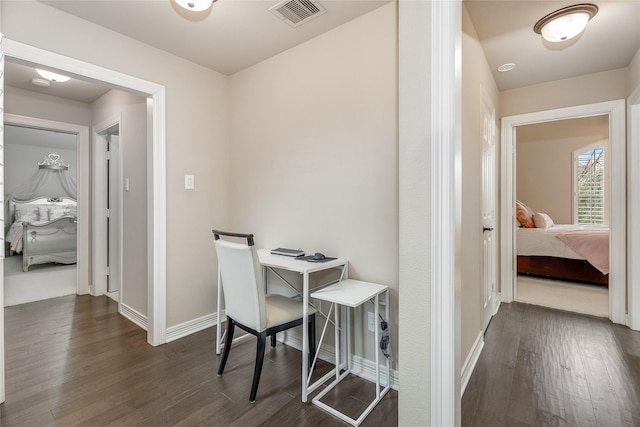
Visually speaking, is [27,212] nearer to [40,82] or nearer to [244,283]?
[40,82]

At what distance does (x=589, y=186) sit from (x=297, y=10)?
676 centimetres

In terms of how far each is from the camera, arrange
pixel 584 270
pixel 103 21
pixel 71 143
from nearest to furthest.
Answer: pixel 103 21 < pixel 584 270 < pixel 71 143

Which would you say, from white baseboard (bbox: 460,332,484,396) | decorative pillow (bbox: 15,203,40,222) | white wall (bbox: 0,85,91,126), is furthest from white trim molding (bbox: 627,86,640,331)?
decorative pillow (bbox: 15,203,40,222)

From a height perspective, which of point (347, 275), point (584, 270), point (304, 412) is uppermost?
point (347, 275)

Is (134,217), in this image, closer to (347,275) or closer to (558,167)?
(347,275)

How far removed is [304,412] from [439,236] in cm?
128

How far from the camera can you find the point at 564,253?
13.4 ft

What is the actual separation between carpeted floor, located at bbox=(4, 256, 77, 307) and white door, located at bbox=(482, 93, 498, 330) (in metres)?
4.95

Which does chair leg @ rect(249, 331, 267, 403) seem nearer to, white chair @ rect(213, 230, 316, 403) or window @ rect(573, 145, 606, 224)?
white chair @ rect(213, 230, 316, 403)

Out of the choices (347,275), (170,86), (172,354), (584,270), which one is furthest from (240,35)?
(584,270)

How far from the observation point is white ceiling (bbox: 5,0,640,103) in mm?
1904

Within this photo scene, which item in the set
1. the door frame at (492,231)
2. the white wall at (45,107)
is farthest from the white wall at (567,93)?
the white wall at (45,107)

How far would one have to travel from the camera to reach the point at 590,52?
2518 mm

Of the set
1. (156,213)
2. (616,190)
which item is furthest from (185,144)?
(616,190)
